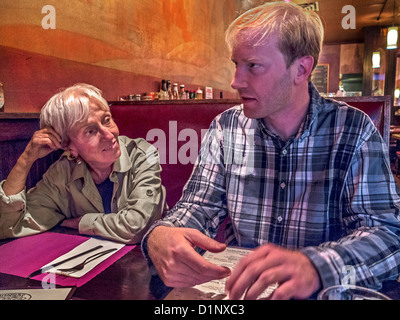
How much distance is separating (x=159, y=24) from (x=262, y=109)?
2.45 m

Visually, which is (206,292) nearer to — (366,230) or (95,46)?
(366,230)

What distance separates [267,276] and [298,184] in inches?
19.9

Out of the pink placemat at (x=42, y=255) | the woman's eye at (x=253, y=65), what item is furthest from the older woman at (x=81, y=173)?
the woman's eye at (x=253, y=65)

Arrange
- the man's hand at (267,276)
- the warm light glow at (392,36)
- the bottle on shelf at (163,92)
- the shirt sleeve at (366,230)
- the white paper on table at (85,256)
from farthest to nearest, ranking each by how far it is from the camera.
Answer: the warm light glow at (392,36) → the bottle on shelf at (163,92) → the white paper on table at (85,256) → the shirt sleeve at (366,230) → the man's hand at (267,276)

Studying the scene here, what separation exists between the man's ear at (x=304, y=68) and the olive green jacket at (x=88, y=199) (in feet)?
2.24

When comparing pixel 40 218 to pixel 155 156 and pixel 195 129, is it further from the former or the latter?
pixel 195 129

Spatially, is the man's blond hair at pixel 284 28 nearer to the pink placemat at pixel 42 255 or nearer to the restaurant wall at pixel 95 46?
the restaurant wall at pixel 95 46

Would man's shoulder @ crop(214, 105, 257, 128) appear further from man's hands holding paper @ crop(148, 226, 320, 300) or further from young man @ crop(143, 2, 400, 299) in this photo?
man's hands holding paper @ crop(148, 226, 320, 300)

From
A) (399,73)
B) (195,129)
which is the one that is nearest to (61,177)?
(195,129)

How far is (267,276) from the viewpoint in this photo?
522 mm

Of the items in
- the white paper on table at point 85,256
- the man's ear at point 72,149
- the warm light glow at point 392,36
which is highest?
the warm light glow at point 392,36

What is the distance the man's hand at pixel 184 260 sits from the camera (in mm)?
618

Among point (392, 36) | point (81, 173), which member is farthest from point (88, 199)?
point (392, 36)

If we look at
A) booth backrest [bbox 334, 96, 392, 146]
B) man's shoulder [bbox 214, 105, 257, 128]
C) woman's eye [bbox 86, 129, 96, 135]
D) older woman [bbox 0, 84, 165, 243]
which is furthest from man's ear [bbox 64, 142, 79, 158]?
booth backrest [bbox 334, 96, 392, 146]
